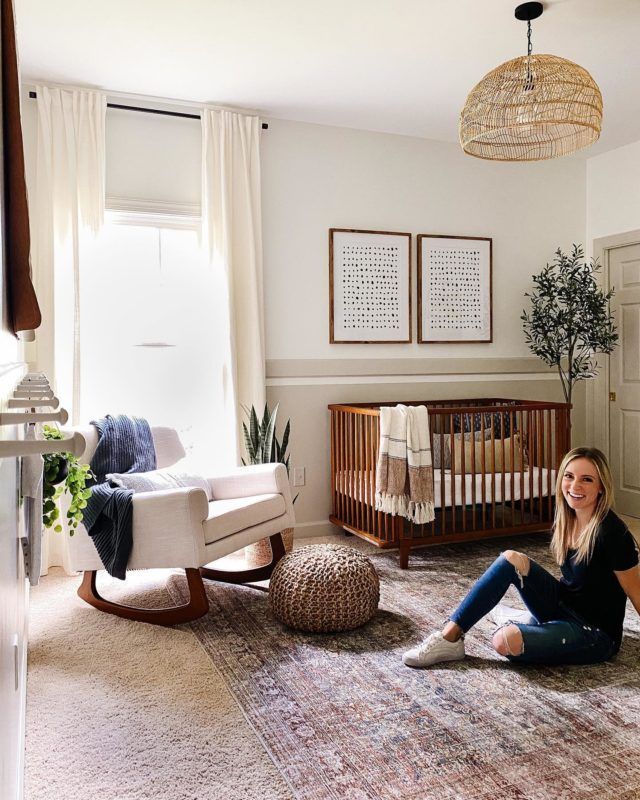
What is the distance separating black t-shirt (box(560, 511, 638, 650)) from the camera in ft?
7.40

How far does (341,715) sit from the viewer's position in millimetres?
2092

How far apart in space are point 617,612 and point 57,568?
2.70 metres

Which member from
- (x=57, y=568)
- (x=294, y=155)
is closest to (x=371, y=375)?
(x=294, y=155)

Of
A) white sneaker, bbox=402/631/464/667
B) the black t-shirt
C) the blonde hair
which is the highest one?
the blonde hair

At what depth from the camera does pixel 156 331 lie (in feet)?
13.1

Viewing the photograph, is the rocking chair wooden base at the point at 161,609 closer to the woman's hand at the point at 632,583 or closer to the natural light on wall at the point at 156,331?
the natural light on wall at the point at 156,331

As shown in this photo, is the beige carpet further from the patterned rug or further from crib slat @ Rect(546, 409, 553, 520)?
crib slat @ Rect(546, 409, 553, 520)

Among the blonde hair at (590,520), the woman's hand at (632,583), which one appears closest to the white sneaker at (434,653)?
the blonde hair at (590,520)

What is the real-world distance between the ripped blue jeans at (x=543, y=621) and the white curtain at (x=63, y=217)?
2.13m

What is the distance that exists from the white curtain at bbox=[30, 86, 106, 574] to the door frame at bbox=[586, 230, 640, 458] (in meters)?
3.34

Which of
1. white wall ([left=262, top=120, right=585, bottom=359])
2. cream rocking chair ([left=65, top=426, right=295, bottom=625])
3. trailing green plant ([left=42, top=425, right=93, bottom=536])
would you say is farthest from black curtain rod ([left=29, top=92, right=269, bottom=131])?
trailing green plant ([left=42, top=425, right=93, bottom=536])

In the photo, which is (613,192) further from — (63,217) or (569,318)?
(63,217)

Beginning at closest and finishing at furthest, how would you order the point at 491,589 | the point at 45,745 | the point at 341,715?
the point at 45,745
the point at 341,715
the point at 491,589

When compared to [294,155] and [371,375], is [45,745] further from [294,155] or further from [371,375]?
[294,155]
